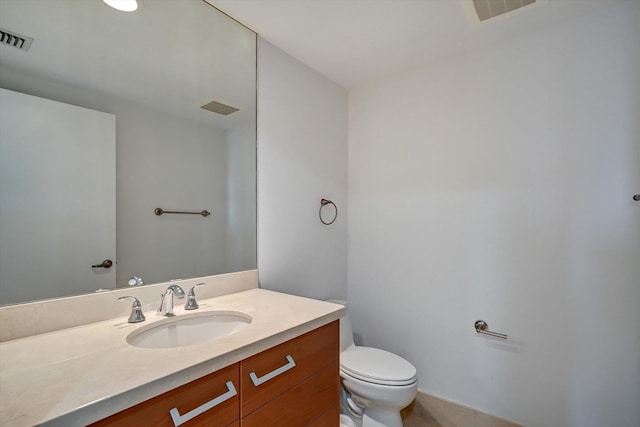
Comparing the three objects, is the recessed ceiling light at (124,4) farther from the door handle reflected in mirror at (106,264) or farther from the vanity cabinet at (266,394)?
the vanity cabinet at (266,394)

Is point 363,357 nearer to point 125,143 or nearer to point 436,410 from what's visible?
point 436,410

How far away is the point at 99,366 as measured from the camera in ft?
2.49

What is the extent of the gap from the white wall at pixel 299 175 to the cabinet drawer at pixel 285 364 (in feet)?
2.18

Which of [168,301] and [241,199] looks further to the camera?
[241,199]

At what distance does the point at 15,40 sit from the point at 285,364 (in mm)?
1433

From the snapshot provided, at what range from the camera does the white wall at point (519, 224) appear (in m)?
1.51

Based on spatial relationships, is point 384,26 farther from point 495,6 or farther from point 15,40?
point 15,40

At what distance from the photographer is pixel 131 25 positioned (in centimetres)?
128

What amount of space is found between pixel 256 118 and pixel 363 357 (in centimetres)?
158

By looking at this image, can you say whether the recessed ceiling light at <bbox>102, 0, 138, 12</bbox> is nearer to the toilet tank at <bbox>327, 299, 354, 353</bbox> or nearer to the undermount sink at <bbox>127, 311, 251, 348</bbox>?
the undermount sink at <bbox>127, 311, 251, 348</bbox>

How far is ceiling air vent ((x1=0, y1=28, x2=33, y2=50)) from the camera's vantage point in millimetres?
978

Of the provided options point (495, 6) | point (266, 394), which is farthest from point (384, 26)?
point (266, 394)

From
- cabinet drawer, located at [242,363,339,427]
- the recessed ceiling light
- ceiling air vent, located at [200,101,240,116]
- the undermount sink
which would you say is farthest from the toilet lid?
the recessed ceiling light

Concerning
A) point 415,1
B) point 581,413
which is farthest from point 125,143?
point 581,413
